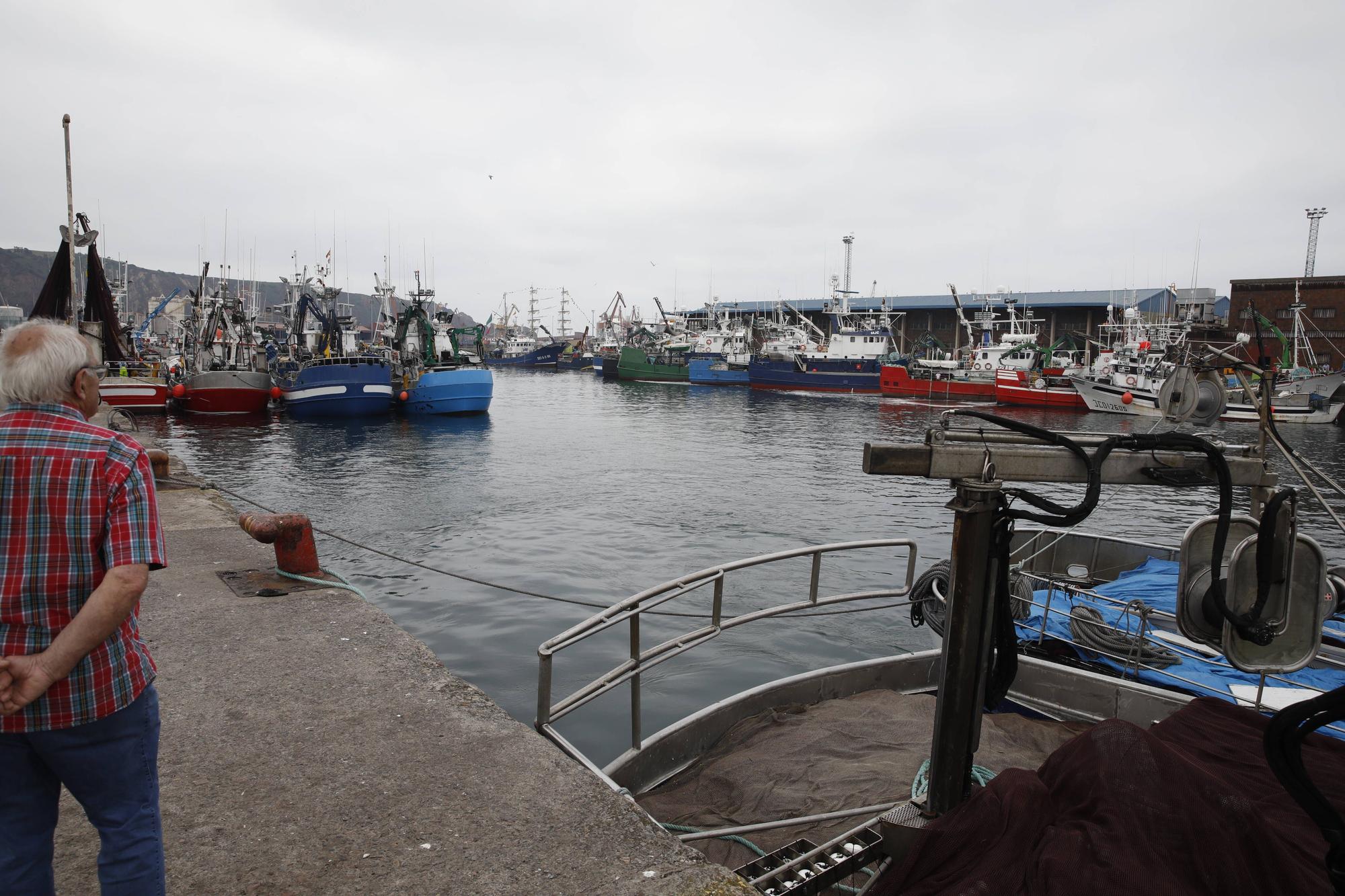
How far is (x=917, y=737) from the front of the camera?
5.37 meters

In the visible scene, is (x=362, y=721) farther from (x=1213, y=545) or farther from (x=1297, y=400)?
(x=1297, y=400)

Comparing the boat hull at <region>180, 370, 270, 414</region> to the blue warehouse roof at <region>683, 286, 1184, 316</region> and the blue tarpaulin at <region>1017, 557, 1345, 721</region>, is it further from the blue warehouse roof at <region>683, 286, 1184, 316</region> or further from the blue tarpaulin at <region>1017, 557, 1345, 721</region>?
the blue warehouse roof at <region>683, 286, 1184, 316</region>

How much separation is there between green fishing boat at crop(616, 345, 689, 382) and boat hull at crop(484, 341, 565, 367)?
31.7 metres

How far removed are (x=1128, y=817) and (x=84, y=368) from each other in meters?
3.84

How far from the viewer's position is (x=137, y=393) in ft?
111

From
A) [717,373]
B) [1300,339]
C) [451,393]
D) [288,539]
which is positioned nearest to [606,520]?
[288,539]

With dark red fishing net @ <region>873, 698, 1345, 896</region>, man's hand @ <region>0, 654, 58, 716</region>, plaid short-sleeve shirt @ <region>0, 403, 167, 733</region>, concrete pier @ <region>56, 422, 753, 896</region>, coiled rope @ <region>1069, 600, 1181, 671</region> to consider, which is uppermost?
plaid short-sleeve shirt @ <region>0, 403, 167, 733</region>

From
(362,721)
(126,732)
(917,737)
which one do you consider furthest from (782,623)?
(126,732)

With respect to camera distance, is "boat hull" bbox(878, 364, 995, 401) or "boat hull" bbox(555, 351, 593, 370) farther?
"boat hull" bbox(555, 351, 593, 370)

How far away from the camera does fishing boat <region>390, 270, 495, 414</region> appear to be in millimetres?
37125

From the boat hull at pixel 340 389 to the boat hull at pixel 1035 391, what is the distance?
34.9 metres

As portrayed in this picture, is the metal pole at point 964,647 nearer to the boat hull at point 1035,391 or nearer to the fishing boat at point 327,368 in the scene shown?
the fishing boat at point 327,368

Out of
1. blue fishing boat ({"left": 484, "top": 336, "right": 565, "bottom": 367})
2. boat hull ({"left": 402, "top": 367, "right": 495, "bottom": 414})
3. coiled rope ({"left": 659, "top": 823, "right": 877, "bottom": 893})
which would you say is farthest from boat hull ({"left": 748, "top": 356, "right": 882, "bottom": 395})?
coiled rope ({"left": 659, "top": 823, "right": 877, "bottom": 893})

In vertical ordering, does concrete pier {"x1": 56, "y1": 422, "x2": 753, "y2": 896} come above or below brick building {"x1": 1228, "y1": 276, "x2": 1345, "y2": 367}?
below
